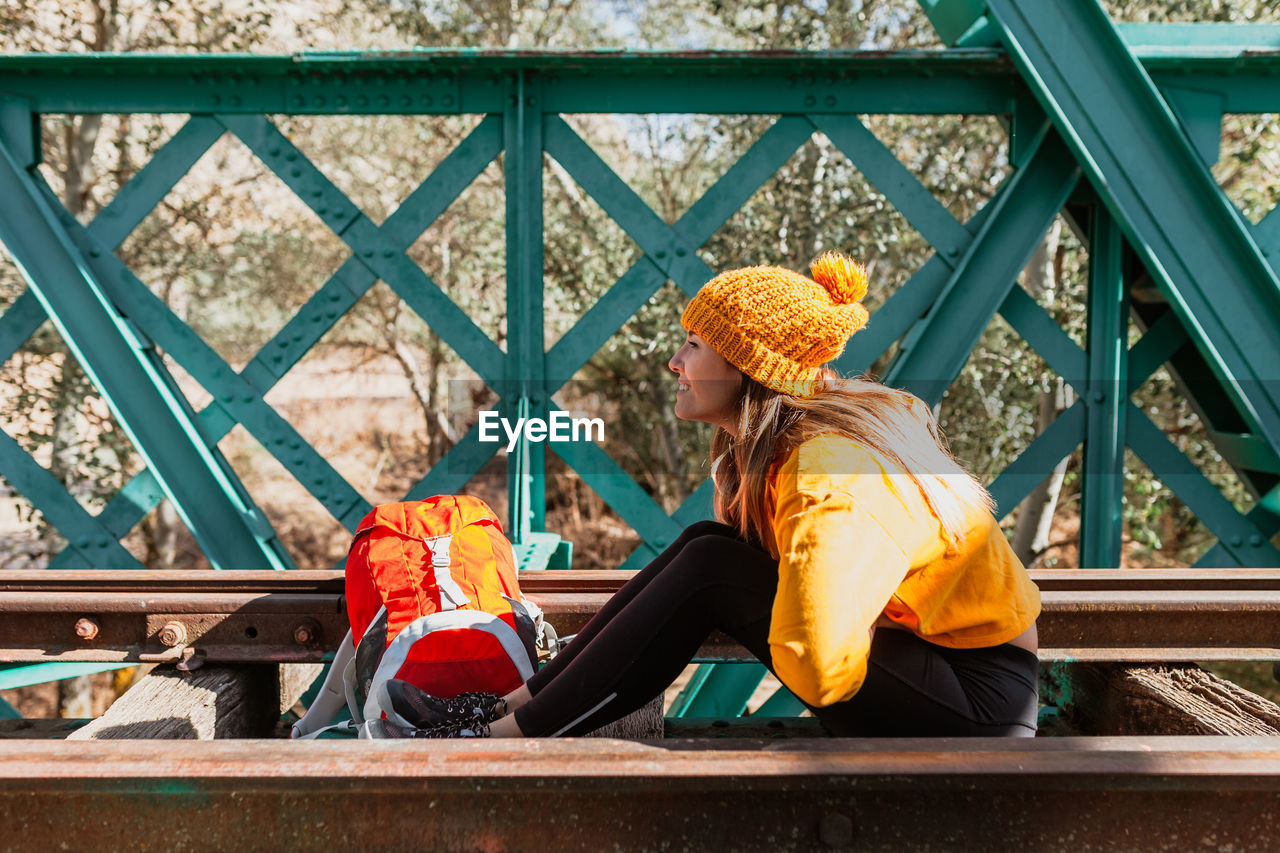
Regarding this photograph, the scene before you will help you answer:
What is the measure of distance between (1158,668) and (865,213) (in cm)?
541

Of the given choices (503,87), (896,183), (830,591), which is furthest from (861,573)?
(503,87)

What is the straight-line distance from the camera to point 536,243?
379 cm

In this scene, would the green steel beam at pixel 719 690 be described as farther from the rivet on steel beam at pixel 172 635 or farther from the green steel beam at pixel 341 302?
the rivet on steel beam at pixel 172 635

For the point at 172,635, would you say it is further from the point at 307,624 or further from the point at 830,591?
the point at 830,591

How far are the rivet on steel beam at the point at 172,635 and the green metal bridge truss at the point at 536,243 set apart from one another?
110 cm

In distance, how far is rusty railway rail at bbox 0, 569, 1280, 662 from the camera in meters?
2.62

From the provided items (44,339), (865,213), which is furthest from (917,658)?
(44,339)

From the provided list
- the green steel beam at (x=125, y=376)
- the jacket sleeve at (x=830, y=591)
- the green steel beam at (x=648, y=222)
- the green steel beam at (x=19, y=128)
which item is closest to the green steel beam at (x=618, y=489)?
the green steel beam at (x=648, y=222)

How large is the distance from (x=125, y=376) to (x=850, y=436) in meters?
3.12

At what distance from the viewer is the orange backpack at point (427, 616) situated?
2.22 metres

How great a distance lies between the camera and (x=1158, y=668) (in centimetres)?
260

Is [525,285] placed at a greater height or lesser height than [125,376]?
greater

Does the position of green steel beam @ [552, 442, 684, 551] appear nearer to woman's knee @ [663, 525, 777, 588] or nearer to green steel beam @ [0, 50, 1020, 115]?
green steel beam @ [0, 50, 1020, 115]

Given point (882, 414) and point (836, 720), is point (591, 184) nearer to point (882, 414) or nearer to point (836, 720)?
point (882, 414)
